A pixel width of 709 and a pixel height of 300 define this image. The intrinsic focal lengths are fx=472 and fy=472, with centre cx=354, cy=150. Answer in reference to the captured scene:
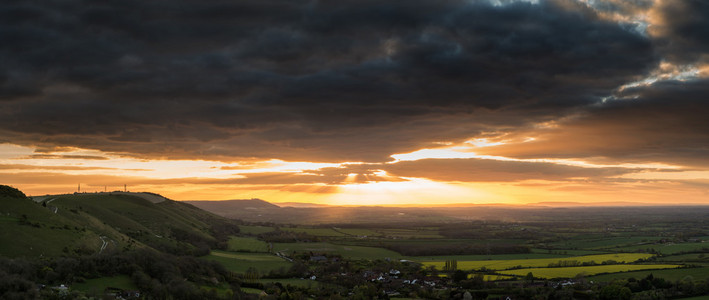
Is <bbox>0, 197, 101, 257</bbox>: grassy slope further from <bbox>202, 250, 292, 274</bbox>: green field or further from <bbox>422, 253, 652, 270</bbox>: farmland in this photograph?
<bbox>422, 253, 652, 270</bbox>: farmland

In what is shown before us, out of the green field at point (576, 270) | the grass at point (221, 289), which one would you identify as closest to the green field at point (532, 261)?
the green field at point (576, 270)

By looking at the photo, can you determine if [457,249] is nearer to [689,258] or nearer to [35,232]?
[689,258]

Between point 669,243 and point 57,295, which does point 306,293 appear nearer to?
point 57,295

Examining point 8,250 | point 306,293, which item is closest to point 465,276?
point 306,293

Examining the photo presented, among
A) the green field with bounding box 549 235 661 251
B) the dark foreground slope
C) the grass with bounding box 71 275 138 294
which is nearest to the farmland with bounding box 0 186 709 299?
the grass with bounding box 71 275 138 294

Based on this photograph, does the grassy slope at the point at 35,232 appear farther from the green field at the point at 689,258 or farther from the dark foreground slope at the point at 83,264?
the green field at the point at 689,258

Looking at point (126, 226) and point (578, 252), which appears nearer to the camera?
point (126, 226)
